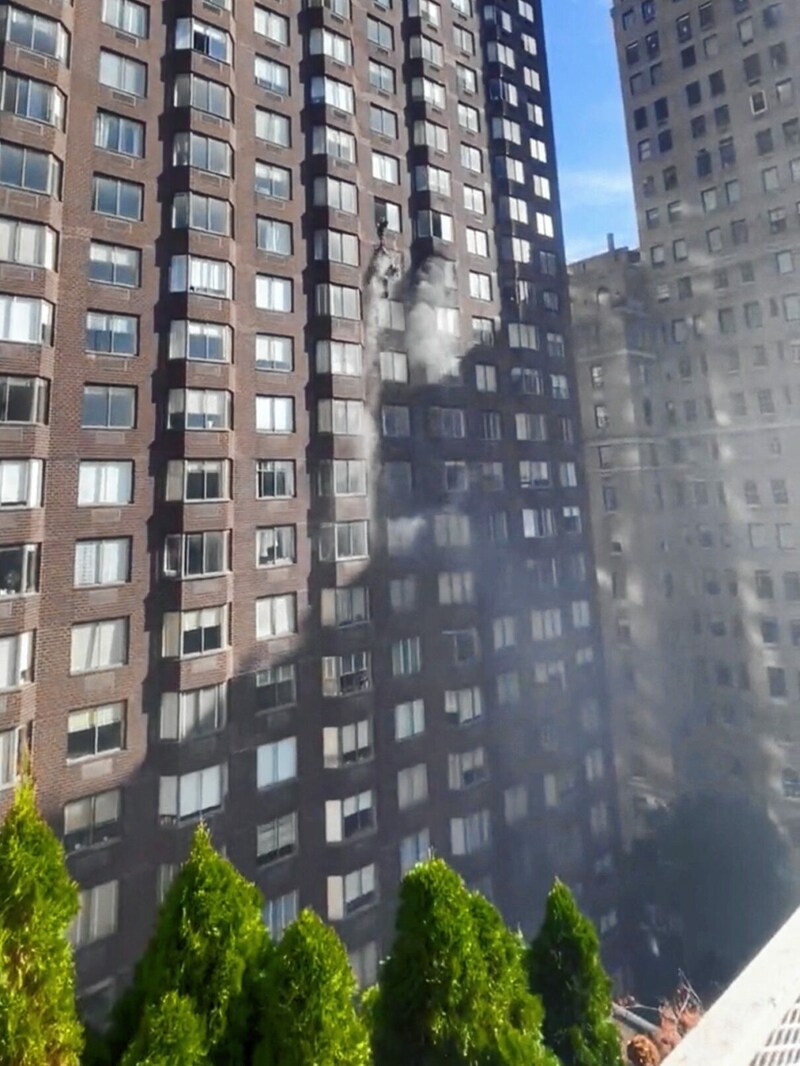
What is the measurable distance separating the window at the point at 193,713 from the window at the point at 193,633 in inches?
52.3

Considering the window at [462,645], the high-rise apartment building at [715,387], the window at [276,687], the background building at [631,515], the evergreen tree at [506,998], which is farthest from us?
the background building at [631,515]

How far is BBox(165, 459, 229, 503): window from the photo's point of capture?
78.0ft

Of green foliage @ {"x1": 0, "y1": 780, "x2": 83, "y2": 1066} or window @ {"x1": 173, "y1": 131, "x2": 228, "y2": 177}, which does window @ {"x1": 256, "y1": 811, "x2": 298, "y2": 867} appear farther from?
window @ {"x1": 173, "y1": 131, "x2": 228, "y2": 177}

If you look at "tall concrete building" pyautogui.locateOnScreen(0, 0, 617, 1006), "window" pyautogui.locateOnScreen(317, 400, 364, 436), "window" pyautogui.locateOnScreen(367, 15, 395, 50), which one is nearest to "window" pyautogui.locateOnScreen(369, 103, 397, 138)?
"tall concrete building" pyautogui.locateOnScreen(0, 0, 617, 1006)

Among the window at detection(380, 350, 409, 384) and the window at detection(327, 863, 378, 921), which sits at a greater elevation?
the window at detection(380, 350, 409, 384)

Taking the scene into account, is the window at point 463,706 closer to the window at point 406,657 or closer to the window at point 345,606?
the window at point 406,657

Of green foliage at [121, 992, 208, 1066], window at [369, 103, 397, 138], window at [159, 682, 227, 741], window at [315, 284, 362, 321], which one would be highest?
window at [369, 103, 397, 138]

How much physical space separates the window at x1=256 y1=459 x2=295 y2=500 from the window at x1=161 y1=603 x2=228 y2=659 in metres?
4.78

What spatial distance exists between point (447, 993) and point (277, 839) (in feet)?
54.8

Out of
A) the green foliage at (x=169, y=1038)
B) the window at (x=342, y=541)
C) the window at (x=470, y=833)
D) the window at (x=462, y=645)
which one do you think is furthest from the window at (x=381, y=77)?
the green foliage at (x=169, y=1038)

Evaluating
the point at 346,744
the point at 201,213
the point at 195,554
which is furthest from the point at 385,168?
the point at 346,744

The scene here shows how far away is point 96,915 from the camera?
68.0 ft

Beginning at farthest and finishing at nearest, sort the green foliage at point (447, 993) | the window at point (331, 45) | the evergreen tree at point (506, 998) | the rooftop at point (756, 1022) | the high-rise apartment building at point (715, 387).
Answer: the high-rise apartment building at point (715, 387) < the window at point (331, 45) < the evergreen tree at point (506, 998) < the green foliage at point (447, 993) < the rooftop at point (756, 1022)

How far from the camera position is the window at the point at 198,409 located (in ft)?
79.1
